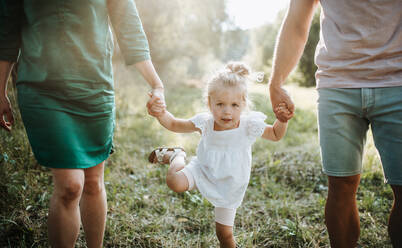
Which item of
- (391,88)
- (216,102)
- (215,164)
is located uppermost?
(391,88)

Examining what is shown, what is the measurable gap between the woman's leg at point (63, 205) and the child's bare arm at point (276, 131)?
50.1 inches

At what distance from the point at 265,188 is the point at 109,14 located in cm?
273

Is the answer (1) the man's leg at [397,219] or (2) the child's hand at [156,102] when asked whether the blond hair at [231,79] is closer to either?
(2) the child's hand at [156,102]

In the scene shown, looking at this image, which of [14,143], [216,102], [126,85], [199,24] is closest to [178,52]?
[126,85]

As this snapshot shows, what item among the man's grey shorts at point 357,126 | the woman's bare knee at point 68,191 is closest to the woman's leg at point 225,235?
the man's grey shorts at point 357,126

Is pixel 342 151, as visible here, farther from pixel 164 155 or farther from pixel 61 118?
pixel 61 118

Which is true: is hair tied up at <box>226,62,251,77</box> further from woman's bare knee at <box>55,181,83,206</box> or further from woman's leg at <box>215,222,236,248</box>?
woman's bare knee at <box>55,181,83,206</box>

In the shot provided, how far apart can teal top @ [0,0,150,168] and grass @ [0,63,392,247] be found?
1165mm

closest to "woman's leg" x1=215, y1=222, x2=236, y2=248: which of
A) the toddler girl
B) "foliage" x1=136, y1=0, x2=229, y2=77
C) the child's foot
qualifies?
the toddler girl

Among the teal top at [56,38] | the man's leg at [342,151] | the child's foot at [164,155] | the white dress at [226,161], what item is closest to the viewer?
the teal top at [56,38]

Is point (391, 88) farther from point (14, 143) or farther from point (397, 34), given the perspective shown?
point (14, 143)

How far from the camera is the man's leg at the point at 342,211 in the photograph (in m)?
1.89

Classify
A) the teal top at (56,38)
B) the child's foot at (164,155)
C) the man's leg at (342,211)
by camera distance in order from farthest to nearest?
1. the child's foot at (164,155)
2. the man's leg at (342,211)
3. the teal top at (56,38)

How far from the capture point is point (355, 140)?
1814mm
